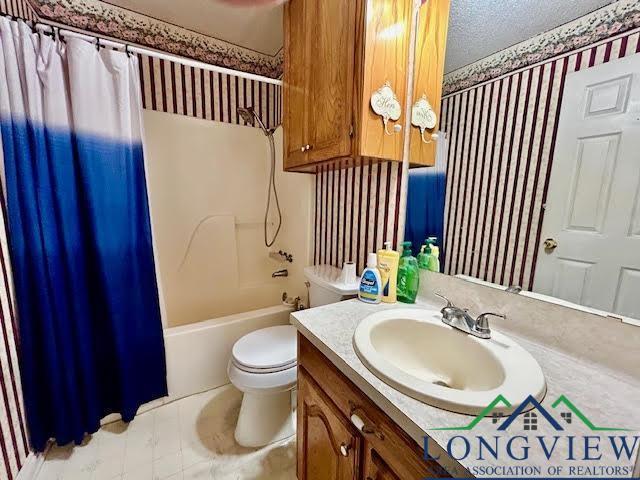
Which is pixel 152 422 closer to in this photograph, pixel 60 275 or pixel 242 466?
pixel 242 466

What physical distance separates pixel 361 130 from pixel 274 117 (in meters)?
1.49

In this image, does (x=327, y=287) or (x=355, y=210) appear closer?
(x=327, y=287)

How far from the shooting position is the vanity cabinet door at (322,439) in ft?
2.19

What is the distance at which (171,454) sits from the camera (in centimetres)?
122

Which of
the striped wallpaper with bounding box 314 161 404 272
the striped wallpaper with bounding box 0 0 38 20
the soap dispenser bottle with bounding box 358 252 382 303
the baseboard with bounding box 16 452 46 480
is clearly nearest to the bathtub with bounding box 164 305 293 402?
the baseboard with bounding box 16 452 46 480

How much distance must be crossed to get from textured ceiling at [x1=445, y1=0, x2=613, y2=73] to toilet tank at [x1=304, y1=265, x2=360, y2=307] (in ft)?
2.95

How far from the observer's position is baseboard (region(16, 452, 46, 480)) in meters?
1.06

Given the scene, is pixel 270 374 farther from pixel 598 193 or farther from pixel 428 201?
pixel 598 193

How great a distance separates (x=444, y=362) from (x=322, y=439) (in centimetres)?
43

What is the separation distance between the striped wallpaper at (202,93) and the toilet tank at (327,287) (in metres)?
1.34

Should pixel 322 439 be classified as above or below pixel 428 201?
below

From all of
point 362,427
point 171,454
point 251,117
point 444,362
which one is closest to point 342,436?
point 362,427

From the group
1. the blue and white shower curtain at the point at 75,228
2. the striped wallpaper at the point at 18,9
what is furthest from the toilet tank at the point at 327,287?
the striped wallpaper at the point at 18,9

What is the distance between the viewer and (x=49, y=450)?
1.21m
